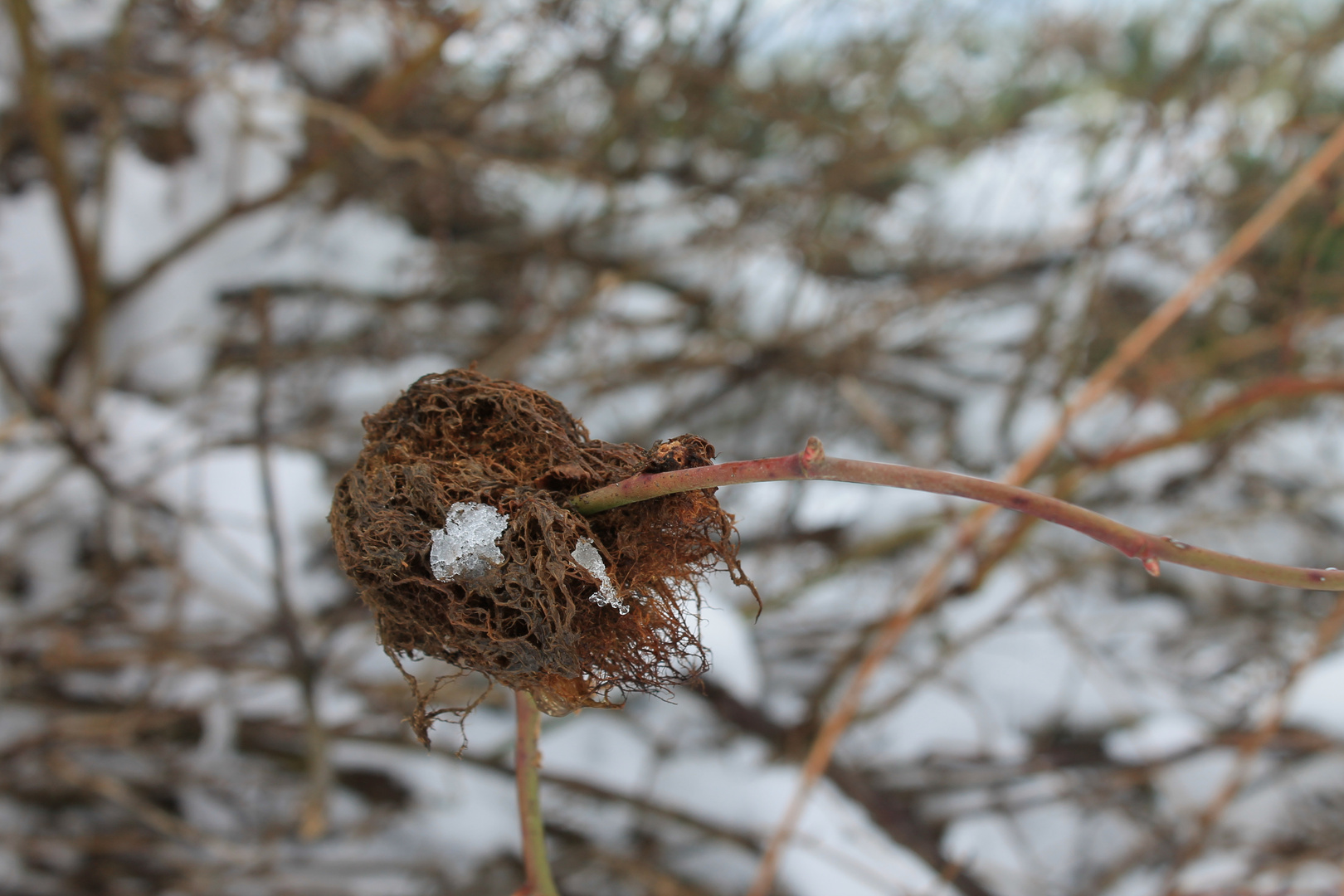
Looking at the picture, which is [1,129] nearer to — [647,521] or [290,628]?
[290,628]

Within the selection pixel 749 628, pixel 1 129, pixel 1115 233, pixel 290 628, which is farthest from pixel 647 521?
pixel 1 129

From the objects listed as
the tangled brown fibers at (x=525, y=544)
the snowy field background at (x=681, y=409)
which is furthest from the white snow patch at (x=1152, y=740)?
the tangled brown fibers at (x=525, y=544)

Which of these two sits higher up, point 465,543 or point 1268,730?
point 1268,730

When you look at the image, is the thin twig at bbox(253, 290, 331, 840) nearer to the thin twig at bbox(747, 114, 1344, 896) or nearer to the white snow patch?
the thin twig at bbox(747, 114, 1344, 896)

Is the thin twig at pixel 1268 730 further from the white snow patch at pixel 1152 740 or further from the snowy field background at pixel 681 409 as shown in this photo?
the white snow patch at pixel 1152 740

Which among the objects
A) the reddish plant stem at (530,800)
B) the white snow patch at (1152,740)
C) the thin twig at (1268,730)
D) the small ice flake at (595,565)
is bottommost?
the reddish plant stem at (530,800)

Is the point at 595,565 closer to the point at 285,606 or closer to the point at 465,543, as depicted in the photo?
the point at 465,543

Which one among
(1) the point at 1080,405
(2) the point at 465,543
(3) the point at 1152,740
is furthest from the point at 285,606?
(3) the point at 1152,740

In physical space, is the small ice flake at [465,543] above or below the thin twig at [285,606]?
below
